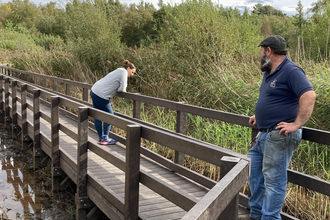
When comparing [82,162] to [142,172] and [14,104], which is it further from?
[14,104]

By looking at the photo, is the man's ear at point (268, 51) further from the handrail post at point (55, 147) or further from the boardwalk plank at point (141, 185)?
the handrail post at point (55, 147)

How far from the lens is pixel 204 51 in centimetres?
923

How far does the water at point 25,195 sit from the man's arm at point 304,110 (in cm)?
321

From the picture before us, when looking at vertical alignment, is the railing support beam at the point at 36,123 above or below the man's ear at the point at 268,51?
below

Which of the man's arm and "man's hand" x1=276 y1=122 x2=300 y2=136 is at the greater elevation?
the man's arm

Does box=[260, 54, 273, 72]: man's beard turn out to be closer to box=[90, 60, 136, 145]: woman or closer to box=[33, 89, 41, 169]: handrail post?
box=[90, 60, 136, 145]: woman

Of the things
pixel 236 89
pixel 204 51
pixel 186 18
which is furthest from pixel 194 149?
pixel 186 18

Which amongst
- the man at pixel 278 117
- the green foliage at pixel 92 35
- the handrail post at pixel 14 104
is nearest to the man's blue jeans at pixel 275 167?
the man at pixel 278 117

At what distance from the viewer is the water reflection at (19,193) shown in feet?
16.6

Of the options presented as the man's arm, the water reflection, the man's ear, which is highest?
the man's ear

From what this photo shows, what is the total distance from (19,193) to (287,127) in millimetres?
4602

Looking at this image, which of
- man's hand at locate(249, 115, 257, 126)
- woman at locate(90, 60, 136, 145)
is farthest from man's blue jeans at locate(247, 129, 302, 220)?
woman at locate(90, 60, 136, 145)

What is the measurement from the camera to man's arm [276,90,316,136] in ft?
9.11

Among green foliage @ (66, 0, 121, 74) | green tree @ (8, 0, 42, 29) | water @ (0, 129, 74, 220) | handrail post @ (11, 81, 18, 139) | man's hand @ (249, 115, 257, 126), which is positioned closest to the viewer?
man's hand @ (249, 115, 257, 126)
